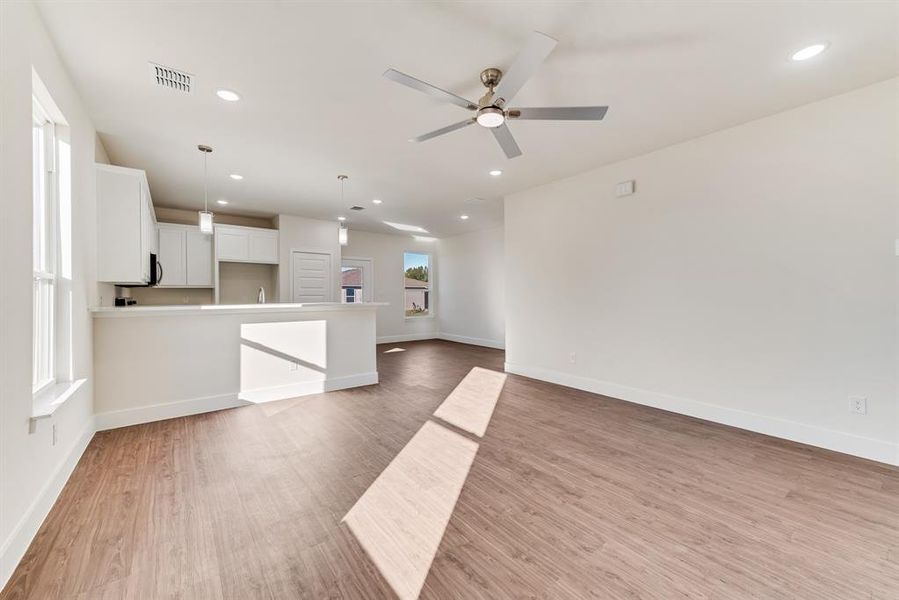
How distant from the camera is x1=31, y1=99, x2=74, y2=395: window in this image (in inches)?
85.6

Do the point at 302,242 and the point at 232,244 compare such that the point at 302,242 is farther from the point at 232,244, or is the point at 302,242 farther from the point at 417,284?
the point at 417,284

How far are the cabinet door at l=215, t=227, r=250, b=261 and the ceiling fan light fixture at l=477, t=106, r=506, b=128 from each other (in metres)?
5.30

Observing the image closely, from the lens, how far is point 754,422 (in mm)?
3121

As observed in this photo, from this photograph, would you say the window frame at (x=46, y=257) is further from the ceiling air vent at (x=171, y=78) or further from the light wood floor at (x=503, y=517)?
the light wood floor at (x=503, y=517)

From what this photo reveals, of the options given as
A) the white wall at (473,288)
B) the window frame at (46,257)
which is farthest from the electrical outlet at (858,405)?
the window frame at (46,257)

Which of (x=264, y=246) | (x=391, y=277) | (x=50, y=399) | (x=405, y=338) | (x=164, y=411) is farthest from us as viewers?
(x=405, y=338)

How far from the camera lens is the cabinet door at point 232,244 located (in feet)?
19.3

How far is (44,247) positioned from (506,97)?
3073mm

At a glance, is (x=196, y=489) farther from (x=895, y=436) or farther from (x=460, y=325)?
(x=460, y=325)

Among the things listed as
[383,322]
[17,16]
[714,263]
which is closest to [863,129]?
[714,263]

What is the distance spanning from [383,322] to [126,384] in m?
5.50

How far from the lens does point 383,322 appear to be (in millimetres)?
8617

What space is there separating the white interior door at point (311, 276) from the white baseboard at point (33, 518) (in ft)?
14.0

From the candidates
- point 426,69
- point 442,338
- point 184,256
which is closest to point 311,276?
point 184,256
